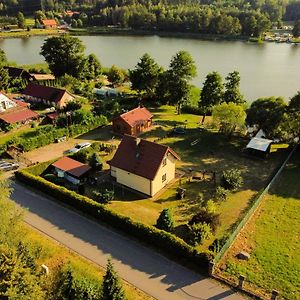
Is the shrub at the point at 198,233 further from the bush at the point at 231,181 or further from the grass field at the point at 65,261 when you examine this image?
the bush at the point at 231,181

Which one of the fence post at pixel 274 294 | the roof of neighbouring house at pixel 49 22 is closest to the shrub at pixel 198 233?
the fence post at pixel 274 294

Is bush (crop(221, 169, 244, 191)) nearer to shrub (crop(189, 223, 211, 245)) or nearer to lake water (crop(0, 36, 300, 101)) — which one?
shrub (crop(189, 223, 211, 245))

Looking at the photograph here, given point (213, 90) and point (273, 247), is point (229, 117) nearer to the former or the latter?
point (213, 90)

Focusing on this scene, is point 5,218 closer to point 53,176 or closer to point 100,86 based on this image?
point 53,176

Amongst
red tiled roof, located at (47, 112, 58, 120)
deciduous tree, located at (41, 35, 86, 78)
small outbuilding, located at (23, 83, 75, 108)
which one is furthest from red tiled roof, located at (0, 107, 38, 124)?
deciduous tree, located at (41, 35, 86, 78)

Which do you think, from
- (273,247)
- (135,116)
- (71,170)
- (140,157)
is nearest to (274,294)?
(273,247)

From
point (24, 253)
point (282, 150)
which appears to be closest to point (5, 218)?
point (24, 253)
